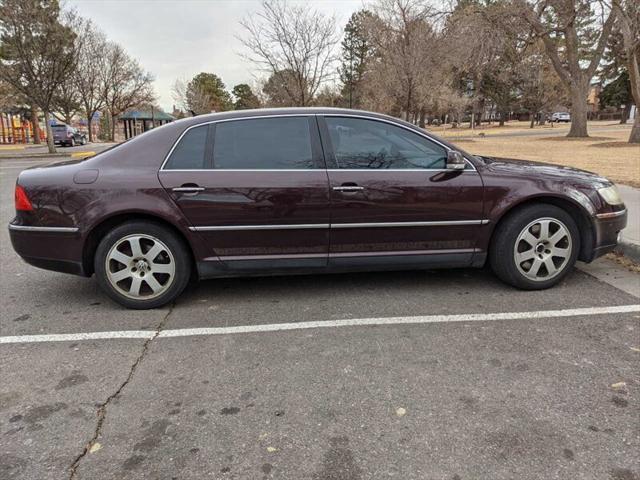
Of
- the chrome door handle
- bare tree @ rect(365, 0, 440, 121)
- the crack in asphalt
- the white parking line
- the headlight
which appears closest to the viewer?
the crack in asphalt

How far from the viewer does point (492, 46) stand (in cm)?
2145

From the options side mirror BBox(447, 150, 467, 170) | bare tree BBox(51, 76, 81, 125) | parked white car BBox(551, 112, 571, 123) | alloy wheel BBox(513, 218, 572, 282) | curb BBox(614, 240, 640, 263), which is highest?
parked white car BBox(551, 112, 571, 123)

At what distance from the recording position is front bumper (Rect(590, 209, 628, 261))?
4336 millimetres

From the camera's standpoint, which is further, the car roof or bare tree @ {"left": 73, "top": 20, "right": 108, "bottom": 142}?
bare tree @ {"left": 73, "top": 20, "right": 108, "bottom": 142}

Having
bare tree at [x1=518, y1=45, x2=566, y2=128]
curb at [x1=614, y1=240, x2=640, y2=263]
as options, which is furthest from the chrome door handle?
bare tree at [x1=518, y1=45, x2=566, y2=128]

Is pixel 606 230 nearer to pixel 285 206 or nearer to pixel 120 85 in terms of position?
pixel 285 206

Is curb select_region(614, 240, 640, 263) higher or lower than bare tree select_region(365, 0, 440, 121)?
lower

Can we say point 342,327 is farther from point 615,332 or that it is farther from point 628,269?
point 628,269

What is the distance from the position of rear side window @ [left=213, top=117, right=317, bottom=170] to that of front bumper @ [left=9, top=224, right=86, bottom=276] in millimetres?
1331

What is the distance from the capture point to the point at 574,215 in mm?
4410

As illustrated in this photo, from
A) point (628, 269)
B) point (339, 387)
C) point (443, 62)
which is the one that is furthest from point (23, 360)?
point (443, 62)

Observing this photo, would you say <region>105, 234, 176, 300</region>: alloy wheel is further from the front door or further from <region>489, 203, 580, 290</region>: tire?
<region>489, 203, 580, 290</region>: tire

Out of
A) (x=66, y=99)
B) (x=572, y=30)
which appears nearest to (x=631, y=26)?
(x=572, y=30)

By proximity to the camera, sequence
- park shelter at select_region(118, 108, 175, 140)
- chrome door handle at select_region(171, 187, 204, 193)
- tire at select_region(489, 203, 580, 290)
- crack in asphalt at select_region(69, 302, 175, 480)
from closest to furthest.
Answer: crack in asphalt at select_region(69, 302, 175, 480)
chrome door handle at select_region(171, 187, 204, 193)
tire at select_region(489, 203, 580, 290)
park shelter at select_region(118, 108, 175, 140)
